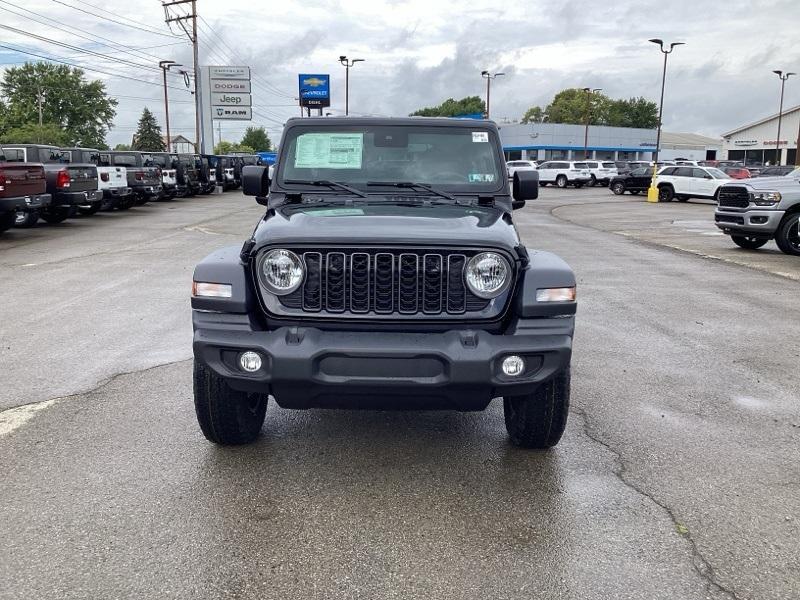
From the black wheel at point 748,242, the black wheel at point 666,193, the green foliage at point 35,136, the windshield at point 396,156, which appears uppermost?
the green foliage at point 35,136

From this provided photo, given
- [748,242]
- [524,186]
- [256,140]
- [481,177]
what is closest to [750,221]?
[748,242]

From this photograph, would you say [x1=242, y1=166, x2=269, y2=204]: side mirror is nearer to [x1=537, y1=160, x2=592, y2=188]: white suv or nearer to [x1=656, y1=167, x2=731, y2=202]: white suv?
[x1=656, y1=167, x2=731, y2=202]: white suv

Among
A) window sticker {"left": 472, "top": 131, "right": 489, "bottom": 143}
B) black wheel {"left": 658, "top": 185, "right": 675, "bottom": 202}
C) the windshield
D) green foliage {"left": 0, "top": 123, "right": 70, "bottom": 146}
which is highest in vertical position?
green foliage {"left": 0, "top": 123, "right": 70, "bottom": 146}

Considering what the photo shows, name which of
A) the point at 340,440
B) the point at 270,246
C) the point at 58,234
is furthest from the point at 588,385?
the point at 58,234

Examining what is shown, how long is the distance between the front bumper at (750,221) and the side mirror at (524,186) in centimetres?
1036

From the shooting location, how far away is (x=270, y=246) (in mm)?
3617

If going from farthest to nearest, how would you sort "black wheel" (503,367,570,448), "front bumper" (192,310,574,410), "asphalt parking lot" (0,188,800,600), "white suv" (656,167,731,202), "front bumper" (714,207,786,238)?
"white suv" (656,167,731,202), "front bumper" (714,207,786,238), "black wheel" (503,367,570,448), "front bumper" (192,310,574,410), "asphalt parking lot" (0,188,800,600)

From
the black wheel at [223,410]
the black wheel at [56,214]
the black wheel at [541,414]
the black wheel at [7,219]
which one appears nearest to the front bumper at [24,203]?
the black wheel at [7,219]

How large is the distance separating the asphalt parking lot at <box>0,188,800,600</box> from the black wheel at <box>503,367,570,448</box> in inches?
4.4

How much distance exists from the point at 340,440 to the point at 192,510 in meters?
1.11

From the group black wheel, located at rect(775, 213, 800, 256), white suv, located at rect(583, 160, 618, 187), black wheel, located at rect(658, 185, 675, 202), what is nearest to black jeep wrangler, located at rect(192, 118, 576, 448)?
black wheel, located at rect(775, 213, 800, 256)

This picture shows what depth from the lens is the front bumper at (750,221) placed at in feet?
44.7

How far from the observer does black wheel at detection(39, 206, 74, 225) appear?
735 inches

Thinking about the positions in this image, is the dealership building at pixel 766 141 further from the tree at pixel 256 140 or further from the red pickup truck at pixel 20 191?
→ the tree at pixel 256 140
